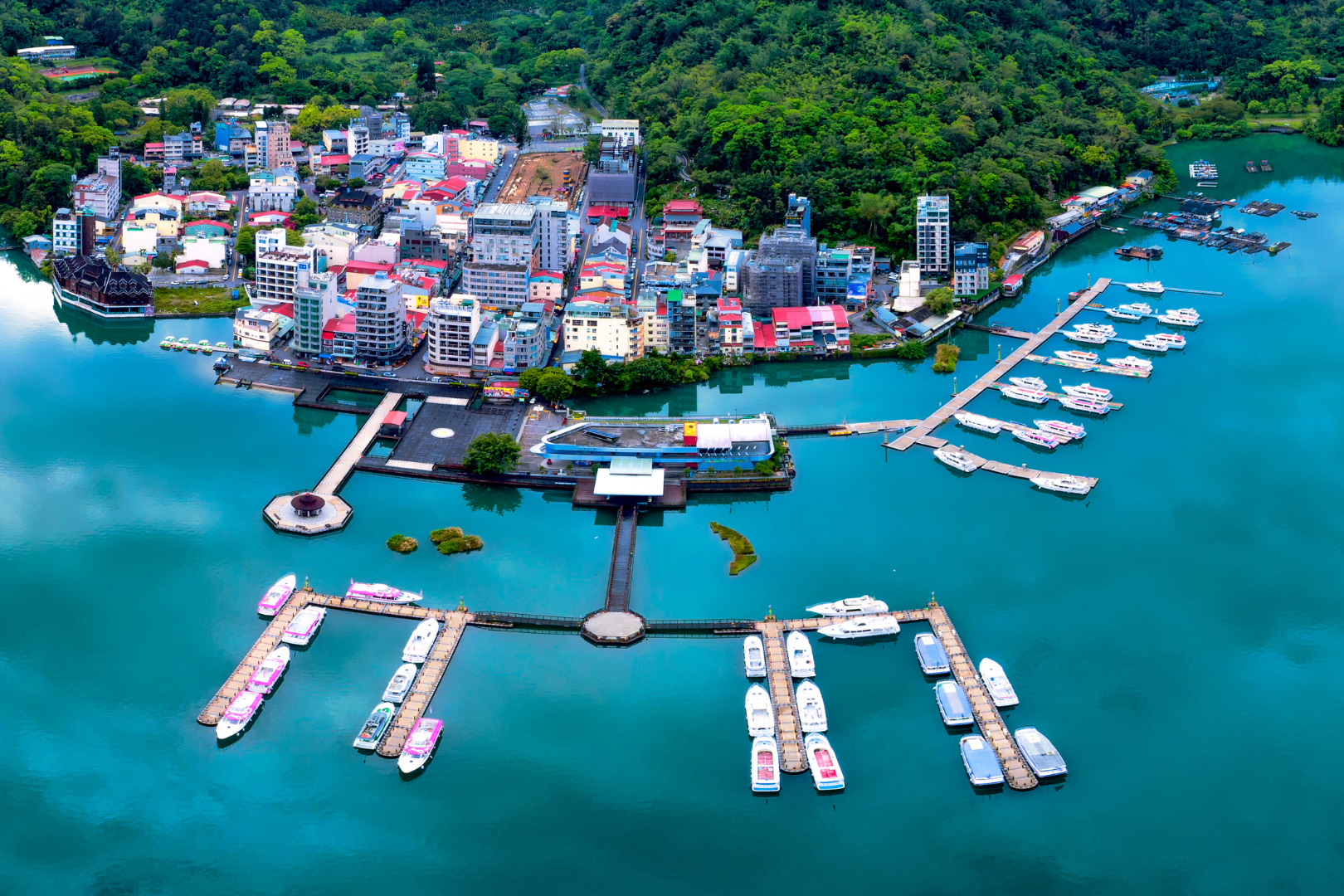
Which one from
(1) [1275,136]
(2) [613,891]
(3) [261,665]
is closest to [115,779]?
(3) [261,665]

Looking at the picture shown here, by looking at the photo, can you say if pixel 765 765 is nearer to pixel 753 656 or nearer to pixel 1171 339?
pixel 753 656

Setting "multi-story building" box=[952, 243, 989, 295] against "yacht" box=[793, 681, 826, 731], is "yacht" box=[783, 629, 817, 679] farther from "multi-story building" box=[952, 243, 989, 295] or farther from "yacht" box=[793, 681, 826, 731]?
"multi-story building" box=[952, 243, 989, 295]

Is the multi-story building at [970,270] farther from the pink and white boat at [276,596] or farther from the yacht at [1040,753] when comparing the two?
the pink and white boat at [276,596]

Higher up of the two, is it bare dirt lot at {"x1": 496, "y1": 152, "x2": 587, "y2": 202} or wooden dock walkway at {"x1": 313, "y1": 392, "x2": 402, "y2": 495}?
bare dirt lot at {"x1": 496, "y1": 152, "x2": 587, "y2": 202}

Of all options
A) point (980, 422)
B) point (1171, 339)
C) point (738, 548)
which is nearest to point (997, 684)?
point (738, 548)

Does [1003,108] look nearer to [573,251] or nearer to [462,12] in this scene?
[573,251]

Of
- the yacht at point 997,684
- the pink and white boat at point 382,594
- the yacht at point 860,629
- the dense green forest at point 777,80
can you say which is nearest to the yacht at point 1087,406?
the dense green forest at point 777,80

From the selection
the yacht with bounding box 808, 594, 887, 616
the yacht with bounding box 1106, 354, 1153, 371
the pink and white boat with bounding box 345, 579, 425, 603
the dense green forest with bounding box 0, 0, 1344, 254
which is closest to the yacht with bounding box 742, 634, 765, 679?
the yacht with bounding box 808, 594, 887, 616
